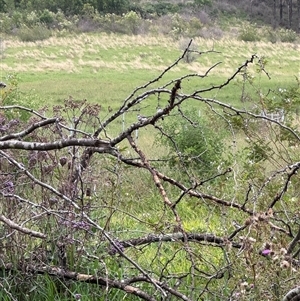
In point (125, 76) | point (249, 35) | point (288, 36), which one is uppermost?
point (125, 76)

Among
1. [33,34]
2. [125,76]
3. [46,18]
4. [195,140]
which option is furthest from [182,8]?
[195,140]

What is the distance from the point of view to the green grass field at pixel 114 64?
838 inches

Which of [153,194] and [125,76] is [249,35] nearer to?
[125,76]

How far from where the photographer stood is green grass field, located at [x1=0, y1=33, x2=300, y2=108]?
2130 centimetres

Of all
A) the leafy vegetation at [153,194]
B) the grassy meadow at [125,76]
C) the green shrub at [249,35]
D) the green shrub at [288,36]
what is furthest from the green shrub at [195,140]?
the green shrub at [288,36]

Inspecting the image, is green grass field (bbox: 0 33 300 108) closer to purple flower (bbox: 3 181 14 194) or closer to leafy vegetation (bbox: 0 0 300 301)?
leafy vegetation (bbox: 0 0 300 301)

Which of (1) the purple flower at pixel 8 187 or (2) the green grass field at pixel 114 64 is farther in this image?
(2) the green grass field at pixel 114 64

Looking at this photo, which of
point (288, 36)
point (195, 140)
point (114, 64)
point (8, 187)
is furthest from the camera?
point (288, 36)

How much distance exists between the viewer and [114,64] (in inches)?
1144

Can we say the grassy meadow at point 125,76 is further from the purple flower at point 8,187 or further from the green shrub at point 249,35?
the green shrub at point 249,35

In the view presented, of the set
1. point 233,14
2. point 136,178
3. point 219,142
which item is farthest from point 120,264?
point 233,14

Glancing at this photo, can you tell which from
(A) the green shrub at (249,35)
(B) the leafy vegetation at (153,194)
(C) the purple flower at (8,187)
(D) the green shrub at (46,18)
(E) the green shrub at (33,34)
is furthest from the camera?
(D) the green shrub at (46,18)

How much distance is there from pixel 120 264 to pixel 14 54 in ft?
91.1

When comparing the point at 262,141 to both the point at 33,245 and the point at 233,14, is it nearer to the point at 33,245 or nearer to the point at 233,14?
the point at 33,245
